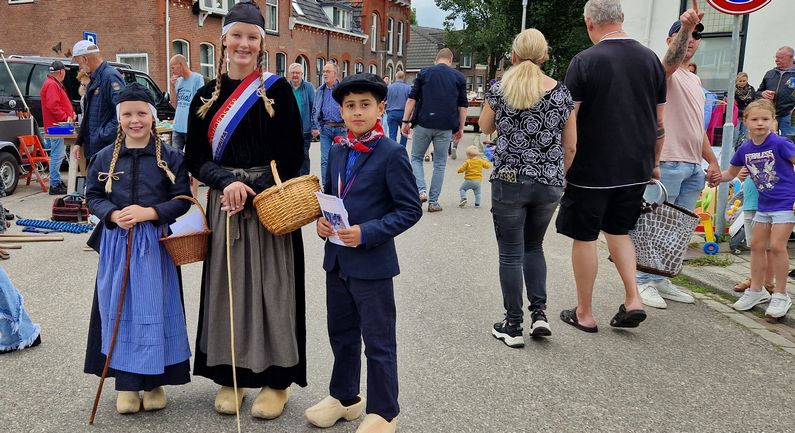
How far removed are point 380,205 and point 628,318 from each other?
2.27m

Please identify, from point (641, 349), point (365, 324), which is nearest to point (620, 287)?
point (641, 349)

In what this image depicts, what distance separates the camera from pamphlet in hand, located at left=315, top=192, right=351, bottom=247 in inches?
104

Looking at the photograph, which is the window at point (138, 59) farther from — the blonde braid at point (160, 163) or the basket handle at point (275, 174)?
the basket handle at point (275, 174)

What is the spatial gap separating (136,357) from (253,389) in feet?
2.26

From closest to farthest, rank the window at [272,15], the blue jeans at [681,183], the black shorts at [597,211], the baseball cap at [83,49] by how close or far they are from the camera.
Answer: the black shorts at [597,211], the blue jeans at [681,183], the baseball cap at [83,49], the window at [272,15]

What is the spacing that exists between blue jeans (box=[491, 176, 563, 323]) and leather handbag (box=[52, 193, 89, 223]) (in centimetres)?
564

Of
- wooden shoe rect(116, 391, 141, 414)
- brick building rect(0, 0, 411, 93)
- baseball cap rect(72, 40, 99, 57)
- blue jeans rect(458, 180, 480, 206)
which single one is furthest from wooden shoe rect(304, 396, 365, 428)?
brick building rect(0, 0, 411, 93)

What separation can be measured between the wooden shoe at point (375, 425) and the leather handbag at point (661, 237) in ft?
8.38

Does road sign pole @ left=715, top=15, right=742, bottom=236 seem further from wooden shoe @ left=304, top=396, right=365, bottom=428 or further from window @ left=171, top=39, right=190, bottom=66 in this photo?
window @ left=171, top=39, right=190, bottom=66

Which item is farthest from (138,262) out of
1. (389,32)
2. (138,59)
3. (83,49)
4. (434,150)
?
(389,32)

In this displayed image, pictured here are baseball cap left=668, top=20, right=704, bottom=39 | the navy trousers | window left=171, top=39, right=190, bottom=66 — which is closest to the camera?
the navy trousers

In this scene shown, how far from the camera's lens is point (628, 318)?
426 cm

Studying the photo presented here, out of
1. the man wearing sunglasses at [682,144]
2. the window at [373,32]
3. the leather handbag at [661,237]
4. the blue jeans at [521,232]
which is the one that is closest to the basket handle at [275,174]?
the blue jeans at [521,232]

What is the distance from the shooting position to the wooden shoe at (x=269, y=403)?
309 centimetres
